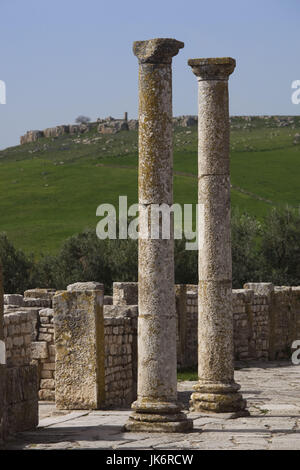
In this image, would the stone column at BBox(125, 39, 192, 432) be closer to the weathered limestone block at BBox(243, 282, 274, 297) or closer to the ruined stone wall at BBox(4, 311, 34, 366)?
the ruined stone wall at BBox(4, 311, 34, 366)

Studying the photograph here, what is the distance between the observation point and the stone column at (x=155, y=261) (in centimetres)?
1332

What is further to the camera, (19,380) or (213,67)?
(213,67)

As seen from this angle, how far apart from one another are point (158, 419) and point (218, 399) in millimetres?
2374

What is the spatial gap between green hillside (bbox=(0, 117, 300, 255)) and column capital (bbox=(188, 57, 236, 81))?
196ft

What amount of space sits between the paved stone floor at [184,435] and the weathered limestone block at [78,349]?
1.31 feet

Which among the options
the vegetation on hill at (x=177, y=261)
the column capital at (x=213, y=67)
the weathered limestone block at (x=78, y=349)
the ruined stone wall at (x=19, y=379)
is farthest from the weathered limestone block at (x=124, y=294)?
the vegetation on hill at (x=177, y=261)

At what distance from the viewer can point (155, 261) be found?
43.9 feet

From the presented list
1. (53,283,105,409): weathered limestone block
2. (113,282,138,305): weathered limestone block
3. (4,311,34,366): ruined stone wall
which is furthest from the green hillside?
(4,311,34,366): ruined stone wall

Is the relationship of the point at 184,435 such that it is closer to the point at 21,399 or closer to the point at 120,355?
the point at 21,399

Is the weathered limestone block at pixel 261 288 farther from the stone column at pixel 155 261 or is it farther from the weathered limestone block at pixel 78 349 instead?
the stone column at pixel 155 261

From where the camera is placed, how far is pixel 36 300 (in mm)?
24094

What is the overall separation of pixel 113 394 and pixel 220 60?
239 inches

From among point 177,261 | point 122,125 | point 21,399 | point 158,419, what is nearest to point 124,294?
point 21,399

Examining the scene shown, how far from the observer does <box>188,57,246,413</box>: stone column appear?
15.5m
